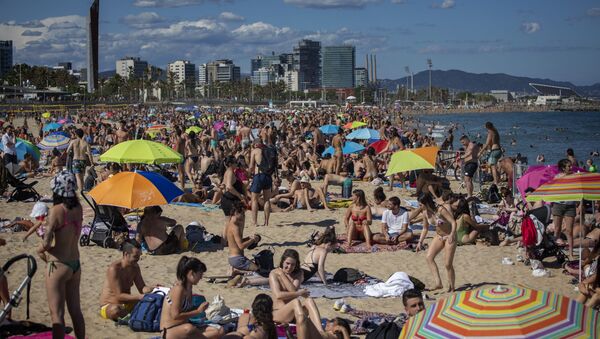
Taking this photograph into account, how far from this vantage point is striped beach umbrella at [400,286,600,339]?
150 inches

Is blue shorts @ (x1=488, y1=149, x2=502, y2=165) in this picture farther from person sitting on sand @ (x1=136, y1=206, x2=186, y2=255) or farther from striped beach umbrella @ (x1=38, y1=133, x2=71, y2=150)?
striped beach umbrella @ (x1=38, y1=133, x2=71, y2=150)

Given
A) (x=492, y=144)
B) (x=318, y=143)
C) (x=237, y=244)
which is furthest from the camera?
(x=318, y=143)

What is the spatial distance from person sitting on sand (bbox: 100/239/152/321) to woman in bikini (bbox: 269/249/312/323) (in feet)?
4.08

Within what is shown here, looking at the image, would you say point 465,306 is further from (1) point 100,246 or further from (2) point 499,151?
(2) point 499,151

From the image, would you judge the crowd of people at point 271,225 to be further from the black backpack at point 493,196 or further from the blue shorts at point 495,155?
the black backpack at point 493,196

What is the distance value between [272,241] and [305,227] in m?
1.11

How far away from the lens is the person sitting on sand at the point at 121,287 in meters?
6.73

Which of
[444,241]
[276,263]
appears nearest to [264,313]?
[444,241]

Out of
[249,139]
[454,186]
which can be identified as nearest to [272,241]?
[454,186]

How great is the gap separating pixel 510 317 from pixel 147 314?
3.69m

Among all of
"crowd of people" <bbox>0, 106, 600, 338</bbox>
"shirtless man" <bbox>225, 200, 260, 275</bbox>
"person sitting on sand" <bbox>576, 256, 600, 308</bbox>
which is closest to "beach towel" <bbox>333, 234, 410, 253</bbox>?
"crowd of people" <bbox>0, 106, 600, 338</bbox>

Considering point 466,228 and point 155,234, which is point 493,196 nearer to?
point 466,228

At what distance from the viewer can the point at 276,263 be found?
30.9 ft

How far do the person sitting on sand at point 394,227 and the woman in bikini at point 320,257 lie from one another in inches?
90.2
